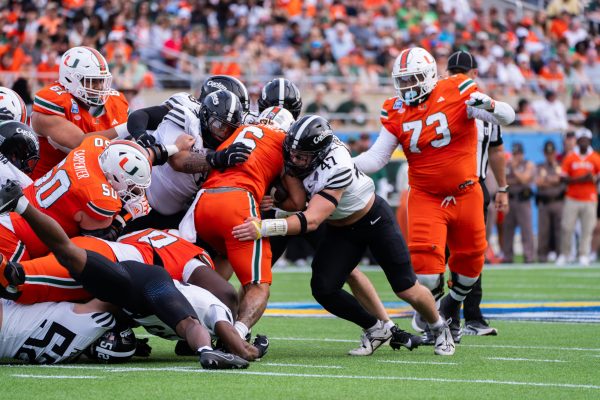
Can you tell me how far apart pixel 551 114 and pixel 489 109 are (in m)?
13.7

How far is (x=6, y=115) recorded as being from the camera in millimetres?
8078

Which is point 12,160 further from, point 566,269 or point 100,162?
point 566,269

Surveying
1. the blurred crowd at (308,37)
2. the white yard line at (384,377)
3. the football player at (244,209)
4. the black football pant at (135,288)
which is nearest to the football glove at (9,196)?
the black football pant at (135,288)

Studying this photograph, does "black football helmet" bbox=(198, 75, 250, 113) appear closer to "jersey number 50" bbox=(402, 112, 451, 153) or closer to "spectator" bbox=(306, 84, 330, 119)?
"jersey number 50" bbox=(402, 112, 451, 153)

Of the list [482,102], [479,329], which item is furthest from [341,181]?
[479,329]

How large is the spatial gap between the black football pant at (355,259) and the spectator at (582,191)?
10.8 meters

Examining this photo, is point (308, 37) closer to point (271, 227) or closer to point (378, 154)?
point (378, 154)

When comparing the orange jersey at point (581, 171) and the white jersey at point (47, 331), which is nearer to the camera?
the white jersey at point (47, 331)

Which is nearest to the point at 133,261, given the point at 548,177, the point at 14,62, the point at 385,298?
the point at 385,298

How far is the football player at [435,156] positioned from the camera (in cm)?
803

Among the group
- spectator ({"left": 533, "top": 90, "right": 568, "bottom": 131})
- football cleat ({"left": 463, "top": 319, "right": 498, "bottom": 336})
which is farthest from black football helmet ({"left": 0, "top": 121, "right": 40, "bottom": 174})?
spectator ({"left": 533, "top": 90, "right": 568, "bottom": 131})

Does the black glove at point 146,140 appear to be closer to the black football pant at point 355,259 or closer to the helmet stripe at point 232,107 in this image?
the helmet stripe at point 232,107

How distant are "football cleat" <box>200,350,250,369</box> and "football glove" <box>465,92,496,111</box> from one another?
2.71 meters

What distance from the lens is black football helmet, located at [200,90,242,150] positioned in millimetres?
7539
